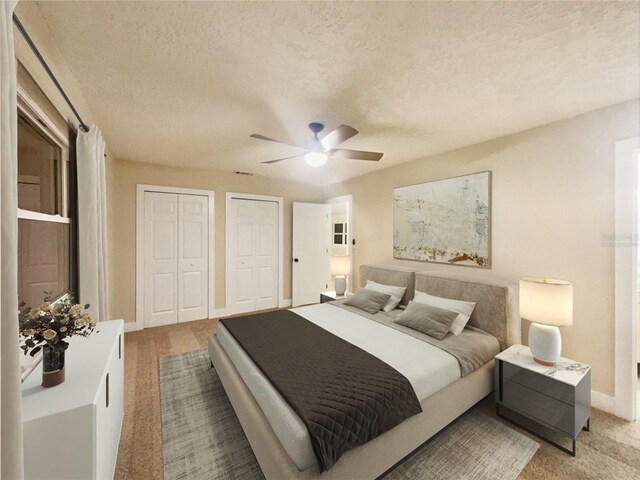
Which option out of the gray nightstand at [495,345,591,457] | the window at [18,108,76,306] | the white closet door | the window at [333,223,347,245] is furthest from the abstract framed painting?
the window at [18,108,76,306]

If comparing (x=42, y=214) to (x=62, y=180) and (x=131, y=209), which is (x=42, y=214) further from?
(x=131, y=209)

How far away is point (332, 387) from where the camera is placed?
1.53m

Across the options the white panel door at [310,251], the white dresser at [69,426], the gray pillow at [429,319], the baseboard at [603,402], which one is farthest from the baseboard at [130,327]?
the baseboard at [603,402]

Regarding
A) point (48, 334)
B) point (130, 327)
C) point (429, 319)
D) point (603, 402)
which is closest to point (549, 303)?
point (429, 319)

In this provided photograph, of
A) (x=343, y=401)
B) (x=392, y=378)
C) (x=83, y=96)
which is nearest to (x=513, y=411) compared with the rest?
(x=392, y=378)

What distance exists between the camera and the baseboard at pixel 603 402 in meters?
2.12

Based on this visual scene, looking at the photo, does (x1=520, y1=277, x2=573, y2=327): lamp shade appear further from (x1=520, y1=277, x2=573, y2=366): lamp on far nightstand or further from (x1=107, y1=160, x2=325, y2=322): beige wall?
(x1=107, y1=160, x2=325, y2=322): beige wall

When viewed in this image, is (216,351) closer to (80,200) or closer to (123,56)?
(80,200)

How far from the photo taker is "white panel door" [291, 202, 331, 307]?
16.6 ft

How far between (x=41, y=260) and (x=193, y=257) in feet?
8.83

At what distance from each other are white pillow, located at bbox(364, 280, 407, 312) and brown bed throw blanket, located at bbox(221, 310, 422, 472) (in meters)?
1.10

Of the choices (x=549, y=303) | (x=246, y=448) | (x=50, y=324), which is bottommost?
(x=246, y=448)

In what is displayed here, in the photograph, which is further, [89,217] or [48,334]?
[89,217]

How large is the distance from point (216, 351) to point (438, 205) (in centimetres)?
297
